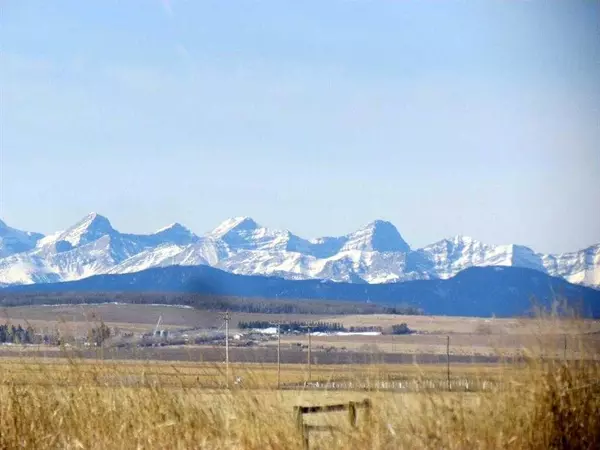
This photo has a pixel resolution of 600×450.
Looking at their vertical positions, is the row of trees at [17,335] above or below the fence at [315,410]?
above

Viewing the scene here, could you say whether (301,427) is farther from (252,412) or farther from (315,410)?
(315,410)

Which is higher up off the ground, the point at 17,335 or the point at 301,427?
the point at 17,335

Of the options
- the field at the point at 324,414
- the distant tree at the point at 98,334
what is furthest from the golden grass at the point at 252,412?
the distant tree at the point at 98,334

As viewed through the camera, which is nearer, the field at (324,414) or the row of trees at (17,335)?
the field at (324,414)

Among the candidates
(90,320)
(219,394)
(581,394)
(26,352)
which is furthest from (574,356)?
(26,352)

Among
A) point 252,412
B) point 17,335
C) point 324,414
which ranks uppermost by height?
point 17,335

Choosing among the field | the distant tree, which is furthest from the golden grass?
the distant tree

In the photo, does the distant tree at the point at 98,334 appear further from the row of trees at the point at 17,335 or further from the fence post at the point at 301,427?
the fence post at the point at 301,427

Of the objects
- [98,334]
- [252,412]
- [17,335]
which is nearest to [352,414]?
[252,412]

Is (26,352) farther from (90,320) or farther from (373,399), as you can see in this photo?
(373,399)

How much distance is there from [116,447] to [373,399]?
2449mm

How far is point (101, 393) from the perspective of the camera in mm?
10812

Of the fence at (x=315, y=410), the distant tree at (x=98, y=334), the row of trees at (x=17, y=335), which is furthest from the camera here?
the distant tree at (x=98, y=334)

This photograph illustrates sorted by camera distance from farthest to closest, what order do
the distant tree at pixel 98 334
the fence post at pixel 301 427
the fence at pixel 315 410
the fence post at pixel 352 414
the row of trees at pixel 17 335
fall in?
1. the distant tree at pixel 98 334
2. the fence post at pixel 352 414
3. the row of trees at pixel 17 335
4. the fence at pixel 315 410
5. the fence post at pixel 301 427
